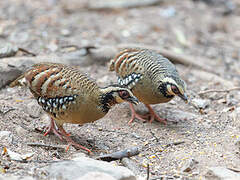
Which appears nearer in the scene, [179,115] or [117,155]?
[117,155]

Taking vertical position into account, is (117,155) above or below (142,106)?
above

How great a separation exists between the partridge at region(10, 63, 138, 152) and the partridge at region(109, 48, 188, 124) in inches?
33.9

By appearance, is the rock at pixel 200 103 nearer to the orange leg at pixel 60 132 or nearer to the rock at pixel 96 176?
the orange leg at pixel 60 132

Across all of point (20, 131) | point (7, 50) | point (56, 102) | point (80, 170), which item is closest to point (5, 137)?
point (20, 131)

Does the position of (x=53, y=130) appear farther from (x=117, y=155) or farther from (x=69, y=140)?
(x=117, y=155)

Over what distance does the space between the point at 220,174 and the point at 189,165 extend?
1.65 feet

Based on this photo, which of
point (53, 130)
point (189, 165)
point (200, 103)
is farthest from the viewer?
point (200, 103)

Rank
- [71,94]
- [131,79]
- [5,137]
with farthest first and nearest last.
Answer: [131,79] < [71,94] < [5,137]

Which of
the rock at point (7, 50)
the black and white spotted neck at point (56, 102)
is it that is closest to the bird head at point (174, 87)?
the black and white spotted neck at point (56, 102)

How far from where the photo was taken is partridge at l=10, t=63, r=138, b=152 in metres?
5.23

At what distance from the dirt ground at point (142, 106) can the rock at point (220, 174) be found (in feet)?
0.65

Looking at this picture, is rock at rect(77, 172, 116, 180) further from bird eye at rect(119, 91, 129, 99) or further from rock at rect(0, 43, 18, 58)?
rock at rect(0, 43, 18, 58)

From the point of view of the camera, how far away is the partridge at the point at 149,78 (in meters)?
5.95

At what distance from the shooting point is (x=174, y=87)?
5852 millimetres
